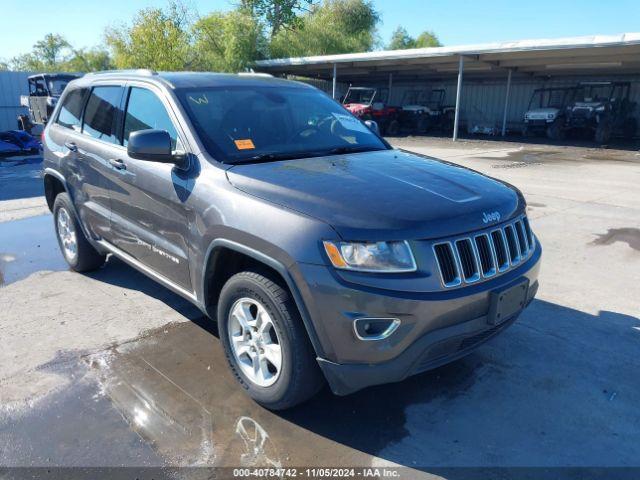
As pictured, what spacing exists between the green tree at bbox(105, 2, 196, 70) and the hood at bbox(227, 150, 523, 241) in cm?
3390

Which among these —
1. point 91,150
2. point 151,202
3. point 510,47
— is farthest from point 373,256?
point 510,47

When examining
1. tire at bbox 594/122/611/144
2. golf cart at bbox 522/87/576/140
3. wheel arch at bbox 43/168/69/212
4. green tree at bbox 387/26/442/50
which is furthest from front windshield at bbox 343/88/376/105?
green tree at bbox 387/26/442/50

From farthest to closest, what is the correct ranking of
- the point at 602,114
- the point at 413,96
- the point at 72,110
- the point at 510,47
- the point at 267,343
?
the point at 413,96 → the point at 602,114 → the point at 510,47 → the point at 72,110 → the point at 267,343

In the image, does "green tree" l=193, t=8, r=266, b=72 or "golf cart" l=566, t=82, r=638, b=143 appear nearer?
"golf cart" l=566, t=82, r=638, b=143

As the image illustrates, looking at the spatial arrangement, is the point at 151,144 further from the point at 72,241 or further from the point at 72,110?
the point at 72,241

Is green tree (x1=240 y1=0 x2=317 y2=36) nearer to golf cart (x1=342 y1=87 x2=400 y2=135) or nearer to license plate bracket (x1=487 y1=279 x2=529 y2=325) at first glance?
golf cart (x1=342 y1=87 x2=400 y2=135)

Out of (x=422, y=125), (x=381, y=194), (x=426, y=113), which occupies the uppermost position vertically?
(x=381, y=194)

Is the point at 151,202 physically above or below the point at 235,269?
above

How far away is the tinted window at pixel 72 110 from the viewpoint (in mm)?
4926

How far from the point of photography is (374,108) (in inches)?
1003

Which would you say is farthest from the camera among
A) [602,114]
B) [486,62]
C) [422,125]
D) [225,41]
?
[225,41]

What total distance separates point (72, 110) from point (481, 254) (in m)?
4.24

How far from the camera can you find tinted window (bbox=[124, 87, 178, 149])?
365 cm

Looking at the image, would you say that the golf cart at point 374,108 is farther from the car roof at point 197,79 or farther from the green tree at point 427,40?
the green tree at point 427,40
